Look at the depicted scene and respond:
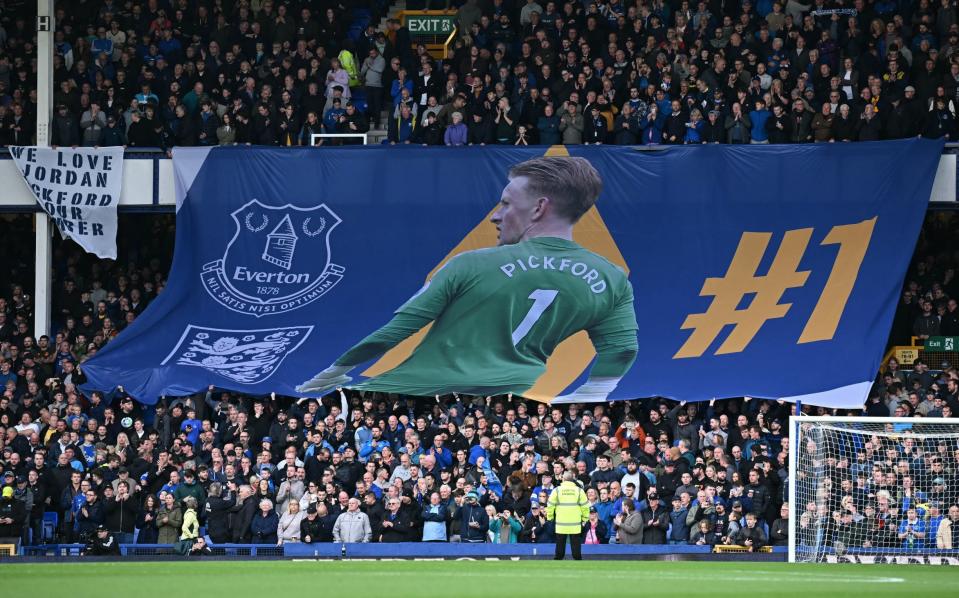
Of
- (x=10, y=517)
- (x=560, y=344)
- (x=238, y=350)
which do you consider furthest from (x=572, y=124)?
(x=10, y=517)

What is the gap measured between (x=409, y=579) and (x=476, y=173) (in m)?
12.0

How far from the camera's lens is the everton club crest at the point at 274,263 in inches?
973

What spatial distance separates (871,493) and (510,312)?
7.06 meters

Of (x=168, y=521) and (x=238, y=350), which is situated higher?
(x=238, y=350)

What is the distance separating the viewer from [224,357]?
24.1 meters

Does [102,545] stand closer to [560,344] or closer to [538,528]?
[538,528]

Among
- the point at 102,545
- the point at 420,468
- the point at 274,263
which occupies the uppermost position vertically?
the point at 274,263

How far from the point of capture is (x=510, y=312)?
938 inches

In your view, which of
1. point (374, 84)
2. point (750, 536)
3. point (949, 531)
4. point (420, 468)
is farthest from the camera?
point (374, 84)

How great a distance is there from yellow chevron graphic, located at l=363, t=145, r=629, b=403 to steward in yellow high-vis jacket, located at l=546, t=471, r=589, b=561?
521 centimetres

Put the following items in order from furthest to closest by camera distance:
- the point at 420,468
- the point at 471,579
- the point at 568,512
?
1. the point at 420,468
2. the point at 568,512
3. the point at 471,579

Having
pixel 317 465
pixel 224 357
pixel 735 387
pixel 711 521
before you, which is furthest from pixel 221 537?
pixel 735 387

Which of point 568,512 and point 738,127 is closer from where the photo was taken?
point 568,512

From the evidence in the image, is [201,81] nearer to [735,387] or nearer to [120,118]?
[120,118]
